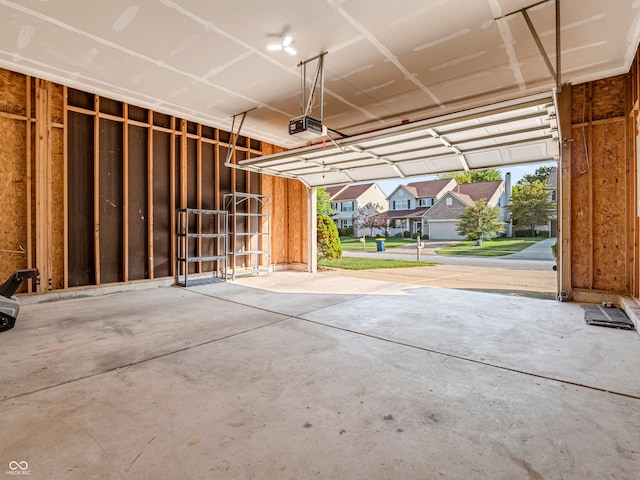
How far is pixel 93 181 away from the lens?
6.04m

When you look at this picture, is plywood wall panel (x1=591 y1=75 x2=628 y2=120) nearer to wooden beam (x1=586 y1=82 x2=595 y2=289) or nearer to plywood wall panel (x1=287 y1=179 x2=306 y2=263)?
wooden beam (x1=586 y1=82 x2=595 y2=289)

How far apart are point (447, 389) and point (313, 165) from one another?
6.42 m

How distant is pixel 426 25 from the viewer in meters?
3.88

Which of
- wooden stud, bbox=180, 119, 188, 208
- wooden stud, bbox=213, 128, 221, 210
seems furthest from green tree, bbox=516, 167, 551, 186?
wooden stud, bbox=180, 119, 188, 208

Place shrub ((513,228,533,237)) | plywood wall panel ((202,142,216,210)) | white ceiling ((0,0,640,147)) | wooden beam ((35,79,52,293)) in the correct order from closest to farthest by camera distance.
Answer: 1. white ceiling ((0,0,640,147))
2. wooden beam ((35,79,52,293))
3. plywood wall panel ((202,142,216,210))
4. shrub ((513,228,533,237))

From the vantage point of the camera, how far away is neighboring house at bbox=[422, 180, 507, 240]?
2905 centimetres

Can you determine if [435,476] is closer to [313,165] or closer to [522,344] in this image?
[522,344]

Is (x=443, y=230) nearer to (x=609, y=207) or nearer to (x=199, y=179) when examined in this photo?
(x=609, y=207)

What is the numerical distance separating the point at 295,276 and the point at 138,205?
4.07m

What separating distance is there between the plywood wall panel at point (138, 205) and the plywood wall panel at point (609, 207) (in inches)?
332

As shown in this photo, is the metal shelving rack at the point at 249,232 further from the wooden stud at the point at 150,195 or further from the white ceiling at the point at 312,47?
the white ceiling at the point at 312,47

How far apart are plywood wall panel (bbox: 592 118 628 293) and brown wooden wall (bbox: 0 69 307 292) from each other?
7582 millimetres

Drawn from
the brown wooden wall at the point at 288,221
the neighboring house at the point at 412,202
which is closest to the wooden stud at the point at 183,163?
the brown wooden wall at the point at 288,221

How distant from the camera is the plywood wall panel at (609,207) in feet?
16.8
